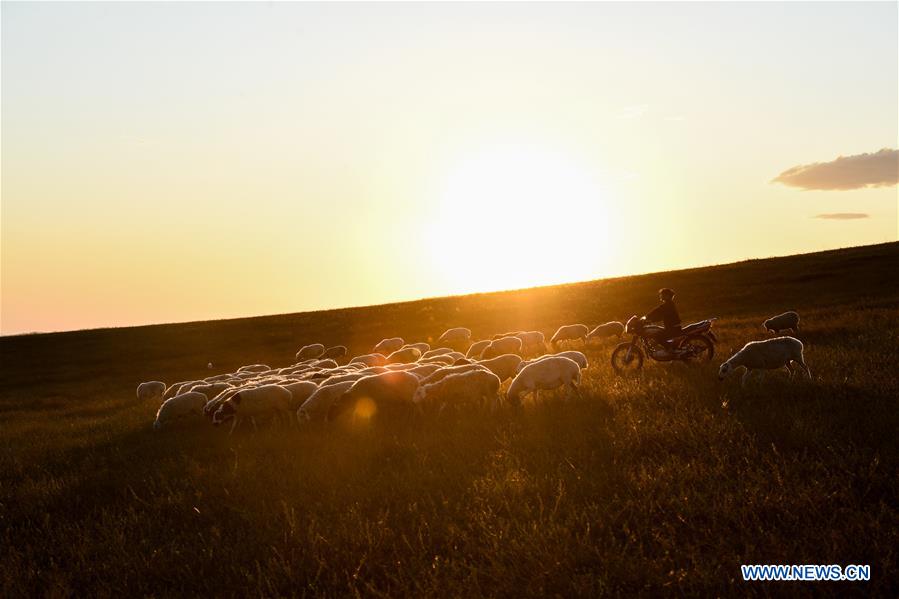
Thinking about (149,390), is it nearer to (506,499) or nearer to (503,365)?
(503,365)

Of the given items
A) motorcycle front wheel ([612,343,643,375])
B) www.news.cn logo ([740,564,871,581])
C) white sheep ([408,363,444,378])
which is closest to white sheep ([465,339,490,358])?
white sheep ([408,363,444,378])

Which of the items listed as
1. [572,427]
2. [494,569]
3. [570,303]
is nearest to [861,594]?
[494,569]

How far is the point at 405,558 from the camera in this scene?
17.7ft

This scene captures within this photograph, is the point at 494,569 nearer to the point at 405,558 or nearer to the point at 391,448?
the point at 405,558

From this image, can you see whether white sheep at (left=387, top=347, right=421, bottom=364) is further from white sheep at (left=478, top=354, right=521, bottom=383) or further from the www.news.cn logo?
the www.news.cn logo

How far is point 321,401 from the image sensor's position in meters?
12.7

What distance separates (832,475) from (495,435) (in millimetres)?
4524

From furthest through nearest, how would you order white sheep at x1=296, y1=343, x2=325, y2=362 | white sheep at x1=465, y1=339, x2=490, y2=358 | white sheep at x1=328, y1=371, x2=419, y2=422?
white sheep at x1=296, y1=343, x2=325, y2=362 < white sheep at x1=465, y1=339, x2=490, y2=358 < white sheep at x1=328, y1=371, x2=419, y2=422

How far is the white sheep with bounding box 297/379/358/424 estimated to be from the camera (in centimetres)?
1255

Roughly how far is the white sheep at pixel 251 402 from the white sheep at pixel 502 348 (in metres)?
10.6

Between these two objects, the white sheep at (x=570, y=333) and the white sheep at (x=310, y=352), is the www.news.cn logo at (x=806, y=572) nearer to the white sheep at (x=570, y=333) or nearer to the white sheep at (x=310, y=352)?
the white sheep at (x=570, y=333)

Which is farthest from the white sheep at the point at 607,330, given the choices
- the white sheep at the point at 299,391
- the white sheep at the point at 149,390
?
the white sheep at the point at 149,390

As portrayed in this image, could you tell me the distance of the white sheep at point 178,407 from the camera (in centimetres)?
1416

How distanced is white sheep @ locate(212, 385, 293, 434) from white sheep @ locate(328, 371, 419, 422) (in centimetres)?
152
